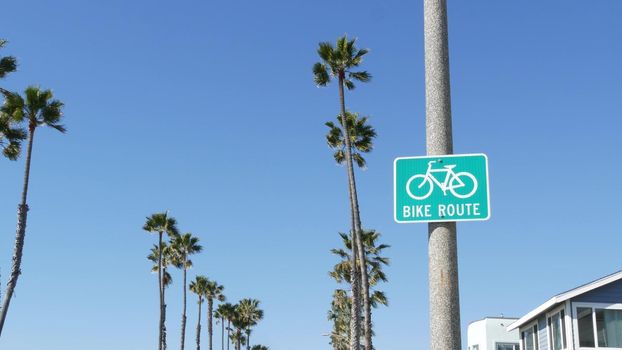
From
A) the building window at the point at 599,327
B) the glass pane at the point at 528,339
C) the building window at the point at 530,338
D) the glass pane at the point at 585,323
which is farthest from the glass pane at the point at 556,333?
the glass pane at the point at 528,339

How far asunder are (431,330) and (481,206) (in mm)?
753

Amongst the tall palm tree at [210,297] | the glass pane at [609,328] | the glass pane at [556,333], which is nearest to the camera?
the glass pane at [609,328]

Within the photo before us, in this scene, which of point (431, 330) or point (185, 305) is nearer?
point (431, 330)

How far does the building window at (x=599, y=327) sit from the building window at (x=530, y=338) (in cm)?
504

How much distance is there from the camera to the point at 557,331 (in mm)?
30172

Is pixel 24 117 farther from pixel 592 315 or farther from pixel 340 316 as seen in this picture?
pixel 340 316

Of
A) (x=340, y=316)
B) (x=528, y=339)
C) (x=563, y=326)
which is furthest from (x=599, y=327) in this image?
(x=340, y=316)

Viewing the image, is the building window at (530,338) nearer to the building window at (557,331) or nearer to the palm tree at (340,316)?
the building window at (557,331)

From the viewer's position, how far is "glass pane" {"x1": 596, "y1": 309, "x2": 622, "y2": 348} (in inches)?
1088

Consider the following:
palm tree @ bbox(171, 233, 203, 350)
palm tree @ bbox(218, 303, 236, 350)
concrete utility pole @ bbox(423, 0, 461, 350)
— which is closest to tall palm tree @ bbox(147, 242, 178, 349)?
palm tree @ bbox(171, 233, 203, 350)

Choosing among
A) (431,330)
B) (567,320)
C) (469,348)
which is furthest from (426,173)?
(469,348)

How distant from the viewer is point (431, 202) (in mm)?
4434

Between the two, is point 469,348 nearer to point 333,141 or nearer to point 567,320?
point 333,141

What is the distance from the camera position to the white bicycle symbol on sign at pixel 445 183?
4414mm
